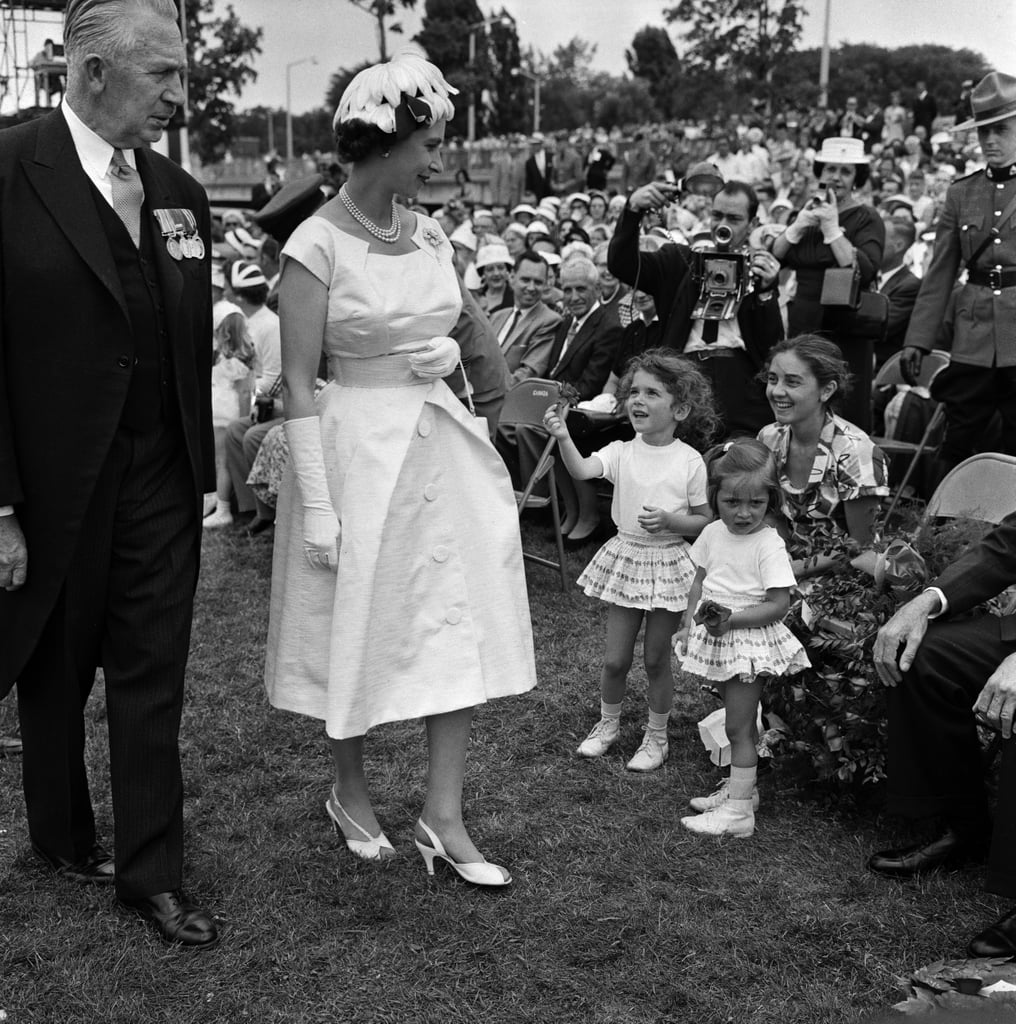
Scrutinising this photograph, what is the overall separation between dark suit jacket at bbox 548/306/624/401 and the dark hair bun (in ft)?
14.9

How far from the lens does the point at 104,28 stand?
2820 mm

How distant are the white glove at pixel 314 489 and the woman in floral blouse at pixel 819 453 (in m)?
1.89

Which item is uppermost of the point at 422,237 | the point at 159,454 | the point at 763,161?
the point at 763,161

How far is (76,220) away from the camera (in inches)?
111

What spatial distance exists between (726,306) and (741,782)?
2.81 m

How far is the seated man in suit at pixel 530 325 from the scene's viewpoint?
27.7 feet

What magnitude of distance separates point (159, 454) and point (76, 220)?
1.90 ft

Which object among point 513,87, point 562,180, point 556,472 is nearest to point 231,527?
point 556,472

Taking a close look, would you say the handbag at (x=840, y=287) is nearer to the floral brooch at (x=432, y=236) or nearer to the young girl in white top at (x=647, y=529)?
the young girl in white top at (x=647, y=529)

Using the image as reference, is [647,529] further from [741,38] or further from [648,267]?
[741,38]

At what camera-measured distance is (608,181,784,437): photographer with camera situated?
5980 mm

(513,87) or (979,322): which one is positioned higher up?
(513,87)

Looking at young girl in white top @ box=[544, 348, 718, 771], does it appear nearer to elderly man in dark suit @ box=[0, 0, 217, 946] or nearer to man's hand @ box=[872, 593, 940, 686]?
man's hand @ box=[872, 593, 940, 686]

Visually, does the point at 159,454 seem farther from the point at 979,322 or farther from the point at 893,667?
the point at 979,322
